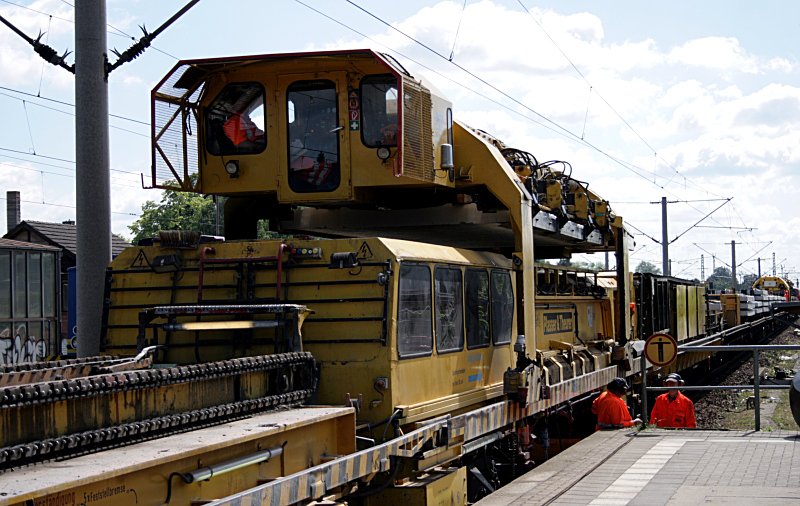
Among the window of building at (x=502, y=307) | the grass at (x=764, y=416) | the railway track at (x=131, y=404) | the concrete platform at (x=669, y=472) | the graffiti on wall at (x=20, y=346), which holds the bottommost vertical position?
the grass at (x=764, y=416)

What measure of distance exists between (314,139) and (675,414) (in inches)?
277

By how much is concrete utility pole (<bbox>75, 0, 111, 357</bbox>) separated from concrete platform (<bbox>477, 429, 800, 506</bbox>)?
461cm

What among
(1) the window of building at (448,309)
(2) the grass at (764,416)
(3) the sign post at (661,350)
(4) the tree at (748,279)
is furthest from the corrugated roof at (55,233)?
(4) the tree at (748,279)

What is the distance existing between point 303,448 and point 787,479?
197 inches

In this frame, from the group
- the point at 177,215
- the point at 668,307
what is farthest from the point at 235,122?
the point at 177,215

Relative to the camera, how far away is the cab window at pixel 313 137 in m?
10.2

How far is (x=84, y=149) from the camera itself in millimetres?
10523

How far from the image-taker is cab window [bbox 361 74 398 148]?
996cm

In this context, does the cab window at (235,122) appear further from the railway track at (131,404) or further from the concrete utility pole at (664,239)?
the concrete utility pole at (664,239)

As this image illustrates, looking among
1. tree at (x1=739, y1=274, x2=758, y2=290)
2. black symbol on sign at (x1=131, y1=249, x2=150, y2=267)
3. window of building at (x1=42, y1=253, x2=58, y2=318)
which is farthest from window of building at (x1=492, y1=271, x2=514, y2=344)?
tree at (x1=739, y1=274, x2=758, y2=290)

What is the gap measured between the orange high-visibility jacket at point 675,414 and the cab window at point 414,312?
6322 millimetres

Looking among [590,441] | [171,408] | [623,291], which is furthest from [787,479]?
[623,291]

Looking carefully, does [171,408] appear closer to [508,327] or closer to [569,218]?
[508,327]

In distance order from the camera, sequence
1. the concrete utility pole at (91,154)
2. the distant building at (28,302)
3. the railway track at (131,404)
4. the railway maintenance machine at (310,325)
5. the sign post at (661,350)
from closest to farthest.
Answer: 1. the railway track at (131,404)
2. the railway maintenance machine at (310,325)
3. the concrete utility pole at (91,154)
4. the sign post at (661,350)
5. the distant building at (28,302)
